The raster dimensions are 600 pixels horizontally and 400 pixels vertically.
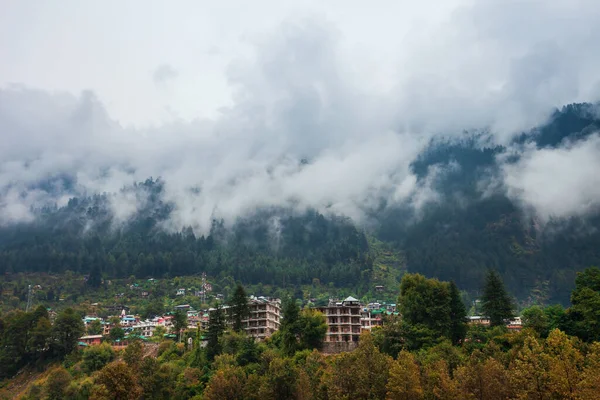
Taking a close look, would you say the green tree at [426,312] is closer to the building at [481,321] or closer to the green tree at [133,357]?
the building at [481,321]

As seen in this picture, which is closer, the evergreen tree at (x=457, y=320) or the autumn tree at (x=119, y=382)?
the autumn tree at (x=119, y=382)

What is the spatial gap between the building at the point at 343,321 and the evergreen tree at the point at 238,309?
16.3 metres

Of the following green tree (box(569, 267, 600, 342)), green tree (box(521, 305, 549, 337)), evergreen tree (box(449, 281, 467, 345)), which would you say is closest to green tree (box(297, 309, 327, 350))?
evergreen tree (box(449, 281, 467, 345))

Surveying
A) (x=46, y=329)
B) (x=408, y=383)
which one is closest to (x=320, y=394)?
(x=408, y=383)

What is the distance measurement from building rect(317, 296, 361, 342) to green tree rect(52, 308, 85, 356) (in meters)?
50.1

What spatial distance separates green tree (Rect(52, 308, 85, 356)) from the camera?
93250 mm

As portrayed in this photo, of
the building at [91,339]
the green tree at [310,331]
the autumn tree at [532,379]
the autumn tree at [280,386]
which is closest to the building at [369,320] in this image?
the green tree at [310,331]

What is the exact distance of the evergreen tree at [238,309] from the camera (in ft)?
280

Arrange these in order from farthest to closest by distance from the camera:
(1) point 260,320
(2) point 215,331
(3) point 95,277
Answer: (3) point 95,277 → (1) point 260,320 → (2) point 215,331

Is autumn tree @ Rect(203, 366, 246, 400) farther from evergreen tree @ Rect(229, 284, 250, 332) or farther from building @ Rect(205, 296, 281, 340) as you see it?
building @ Rect(205, 296, 281, 340)

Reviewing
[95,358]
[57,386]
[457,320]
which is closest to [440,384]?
[457,320]

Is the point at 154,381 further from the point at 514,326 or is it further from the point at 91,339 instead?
the point at 514,326

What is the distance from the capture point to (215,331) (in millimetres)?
78812

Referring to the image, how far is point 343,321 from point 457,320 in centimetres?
2740
